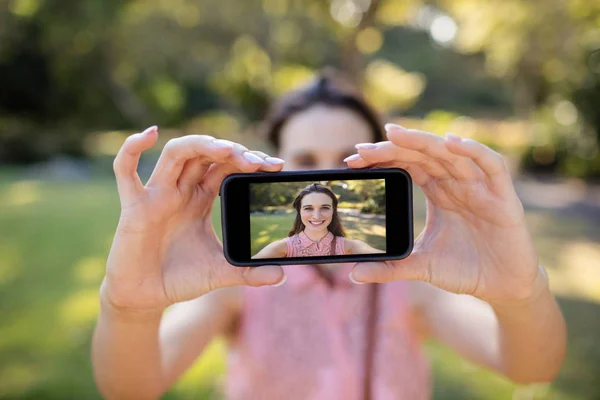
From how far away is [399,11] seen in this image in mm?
12445

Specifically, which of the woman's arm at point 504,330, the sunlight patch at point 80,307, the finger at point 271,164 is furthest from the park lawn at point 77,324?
the woman's arm at point 504,330

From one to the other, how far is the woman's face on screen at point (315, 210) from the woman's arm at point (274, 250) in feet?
0.22

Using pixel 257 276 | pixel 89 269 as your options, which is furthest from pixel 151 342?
pixel 89 269

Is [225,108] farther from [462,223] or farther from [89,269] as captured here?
[462,223]

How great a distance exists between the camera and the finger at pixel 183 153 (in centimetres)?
112

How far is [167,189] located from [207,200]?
0.13 metres

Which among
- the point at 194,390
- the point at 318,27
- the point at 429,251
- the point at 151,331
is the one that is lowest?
the point at 194,390

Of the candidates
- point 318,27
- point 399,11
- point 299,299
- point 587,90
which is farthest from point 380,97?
point 299,299

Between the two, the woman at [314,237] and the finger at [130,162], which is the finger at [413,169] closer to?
the woman at [314,237]

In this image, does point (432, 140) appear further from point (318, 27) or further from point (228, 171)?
point (318, 27)

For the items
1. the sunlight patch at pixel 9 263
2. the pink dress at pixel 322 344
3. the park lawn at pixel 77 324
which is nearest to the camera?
the pink dress at pixel 322 344

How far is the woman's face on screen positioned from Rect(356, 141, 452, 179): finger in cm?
13

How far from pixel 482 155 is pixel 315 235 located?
402mm

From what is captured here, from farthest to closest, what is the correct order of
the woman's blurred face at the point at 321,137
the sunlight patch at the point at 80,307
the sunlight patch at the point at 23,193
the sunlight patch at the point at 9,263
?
the sunlight patch at the point at 23,193, the sunlight patch at the point at 9,263, the sunlight patch at the point at 80,307, the woman's blurred face at the point at 321,137
